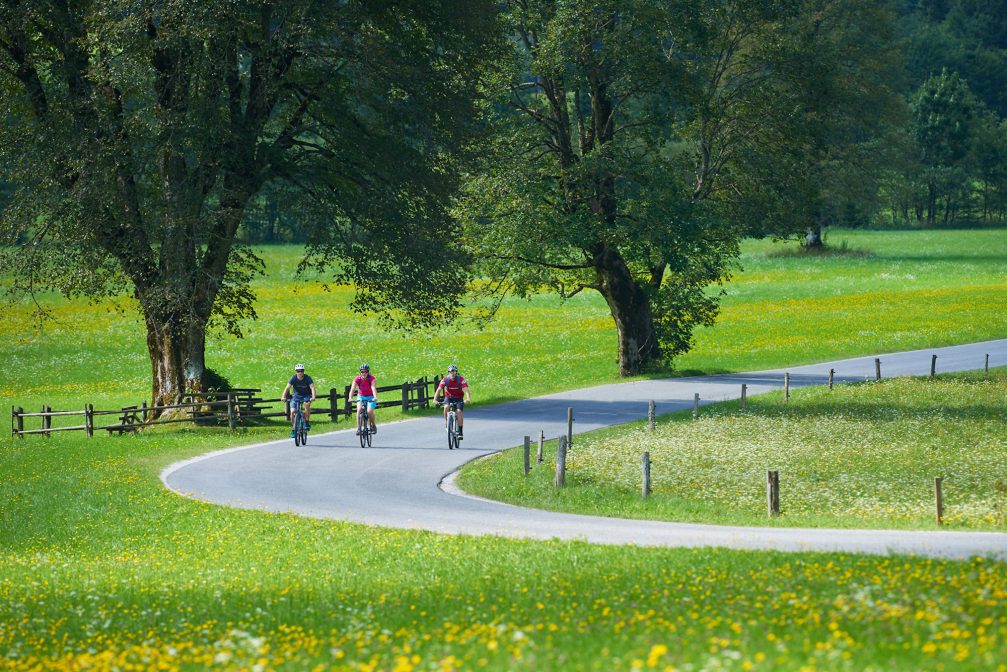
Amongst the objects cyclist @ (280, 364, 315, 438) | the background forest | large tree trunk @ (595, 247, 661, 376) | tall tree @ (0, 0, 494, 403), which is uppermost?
the background forest

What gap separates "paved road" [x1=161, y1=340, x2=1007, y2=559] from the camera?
1723cm

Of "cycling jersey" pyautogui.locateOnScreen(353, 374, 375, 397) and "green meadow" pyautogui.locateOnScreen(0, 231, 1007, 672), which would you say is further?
"cycling jersey" pyautogui.locateOnScreen(353, 374, 375, 397)

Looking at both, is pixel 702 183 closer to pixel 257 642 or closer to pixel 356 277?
pixel 356 277

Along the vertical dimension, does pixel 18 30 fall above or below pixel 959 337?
above

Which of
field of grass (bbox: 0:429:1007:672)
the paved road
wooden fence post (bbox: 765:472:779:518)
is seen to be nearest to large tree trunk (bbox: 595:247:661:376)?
the paved road

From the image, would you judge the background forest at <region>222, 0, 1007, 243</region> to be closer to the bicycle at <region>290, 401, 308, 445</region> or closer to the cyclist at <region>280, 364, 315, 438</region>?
the cyclist at <region>280, 364, 315, 438</region>

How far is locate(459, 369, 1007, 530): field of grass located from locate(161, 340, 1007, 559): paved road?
137cm

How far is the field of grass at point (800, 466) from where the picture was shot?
2164 cm

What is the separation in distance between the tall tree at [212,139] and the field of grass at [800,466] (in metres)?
9.61

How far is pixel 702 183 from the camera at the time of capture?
44000 mm

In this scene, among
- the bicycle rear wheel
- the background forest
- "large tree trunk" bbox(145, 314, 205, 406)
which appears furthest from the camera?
the background forest

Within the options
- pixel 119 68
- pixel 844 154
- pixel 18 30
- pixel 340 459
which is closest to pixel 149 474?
pixel 340 459

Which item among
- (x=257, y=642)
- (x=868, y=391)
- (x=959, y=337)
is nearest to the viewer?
(x=257, y=642)

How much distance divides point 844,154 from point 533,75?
102 ft
